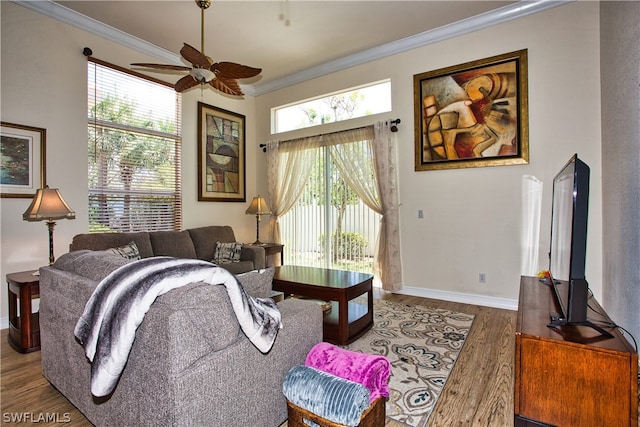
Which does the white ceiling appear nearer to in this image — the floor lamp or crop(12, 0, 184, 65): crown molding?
crop(12, 0, 184, 65): crown molding

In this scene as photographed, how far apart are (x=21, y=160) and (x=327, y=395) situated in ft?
12.1

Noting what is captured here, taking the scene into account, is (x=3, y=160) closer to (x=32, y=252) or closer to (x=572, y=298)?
(x=32, y=252)

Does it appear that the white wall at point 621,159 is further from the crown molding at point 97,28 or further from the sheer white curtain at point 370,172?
the crown molding at point 97,28

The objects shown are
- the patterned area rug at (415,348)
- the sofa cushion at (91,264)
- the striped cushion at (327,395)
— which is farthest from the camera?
the patterned area rug at (415,348)

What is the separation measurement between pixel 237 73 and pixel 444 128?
2.53 meters

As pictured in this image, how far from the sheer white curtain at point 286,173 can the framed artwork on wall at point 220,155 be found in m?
0.51

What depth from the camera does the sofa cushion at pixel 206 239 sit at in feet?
14.0

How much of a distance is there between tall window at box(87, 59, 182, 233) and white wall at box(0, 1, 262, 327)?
0.13m

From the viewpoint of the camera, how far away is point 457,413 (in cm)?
176

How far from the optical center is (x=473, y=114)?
3.71m

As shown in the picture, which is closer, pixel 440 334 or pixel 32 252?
pixel 440 334

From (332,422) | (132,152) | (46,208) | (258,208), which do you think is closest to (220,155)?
(258,208)

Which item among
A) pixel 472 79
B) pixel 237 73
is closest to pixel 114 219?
pixel 237 73

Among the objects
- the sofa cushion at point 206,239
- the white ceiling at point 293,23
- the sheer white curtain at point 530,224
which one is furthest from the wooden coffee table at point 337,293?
the white ceiling at point 293,23
